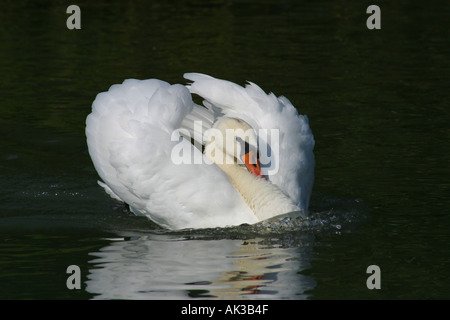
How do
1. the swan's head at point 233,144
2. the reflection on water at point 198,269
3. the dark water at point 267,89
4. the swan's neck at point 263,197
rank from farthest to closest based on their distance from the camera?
the swan's head at point 233,144
the swan's neck at point 263,197
the dark water at point 267,89
the reflection on water at point 198,269

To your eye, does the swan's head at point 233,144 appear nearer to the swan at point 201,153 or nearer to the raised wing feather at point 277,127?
the swan at point 201,153

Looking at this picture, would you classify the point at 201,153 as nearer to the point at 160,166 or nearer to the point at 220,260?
the point at 160,166

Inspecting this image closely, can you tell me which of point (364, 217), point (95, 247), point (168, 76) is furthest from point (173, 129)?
point (168, 76)

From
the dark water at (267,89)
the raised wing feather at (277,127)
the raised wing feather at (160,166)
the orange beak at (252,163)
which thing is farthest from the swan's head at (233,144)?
the dark water at (267,89)

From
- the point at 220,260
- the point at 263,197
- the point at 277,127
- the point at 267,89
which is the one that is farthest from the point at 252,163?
the point at 267,89

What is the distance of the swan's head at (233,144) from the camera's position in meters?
8.09

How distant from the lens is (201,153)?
788cm

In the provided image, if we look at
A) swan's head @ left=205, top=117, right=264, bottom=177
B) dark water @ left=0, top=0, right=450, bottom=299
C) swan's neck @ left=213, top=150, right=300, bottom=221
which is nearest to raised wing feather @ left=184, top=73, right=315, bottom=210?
swan's head @ left=205, top=117, right=264, bottom=177

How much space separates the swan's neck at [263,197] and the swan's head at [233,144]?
0.16 meters

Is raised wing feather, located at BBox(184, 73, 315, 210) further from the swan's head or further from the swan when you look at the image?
the swan's head

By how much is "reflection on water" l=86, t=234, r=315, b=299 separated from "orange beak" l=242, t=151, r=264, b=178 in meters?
0.77

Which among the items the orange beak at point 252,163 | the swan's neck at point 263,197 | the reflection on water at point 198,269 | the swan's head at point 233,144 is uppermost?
the swan's head at point 233,144

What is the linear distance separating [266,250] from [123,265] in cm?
117

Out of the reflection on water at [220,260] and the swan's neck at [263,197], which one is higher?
the swan's neck at [263,197]
